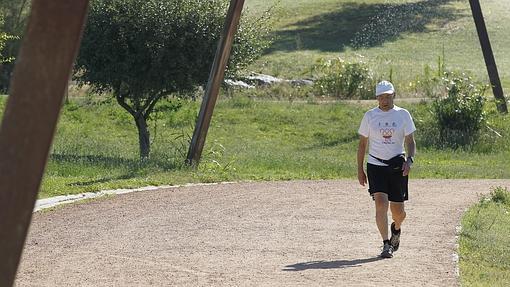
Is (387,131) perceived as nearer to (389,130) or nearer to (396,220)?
(389,130)

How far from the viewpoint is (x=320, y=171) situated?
22844 mm

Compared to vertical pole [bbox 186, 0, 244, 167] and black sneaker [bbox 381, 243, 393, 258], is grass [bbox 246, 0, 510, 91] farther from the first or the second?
black sneaker [bbox 381, 243, 393, 258]

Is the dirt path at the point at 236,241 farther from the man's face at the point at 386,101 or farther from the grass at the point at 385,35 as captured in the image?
the grass at the point at 385,35

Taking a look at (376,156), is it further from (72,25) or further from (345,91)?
(345,91)

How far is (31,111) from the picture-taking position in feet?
18.8

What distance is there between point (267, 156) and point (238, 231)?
11.0 meters

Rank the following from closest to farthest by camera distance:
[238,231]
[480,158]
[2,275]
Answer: [2,275] < [238,231] < [480,158]

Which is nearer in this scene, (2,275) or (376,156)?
(2,275)

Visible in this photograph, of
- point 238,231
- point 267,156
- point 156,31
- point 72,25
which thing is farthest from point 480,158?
point 72,25

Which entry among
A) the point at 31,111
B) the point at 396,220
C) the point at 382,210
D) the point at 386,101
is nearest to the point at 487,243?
the point at 396,220

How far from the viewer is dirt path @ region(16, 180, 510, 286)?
1056 cm

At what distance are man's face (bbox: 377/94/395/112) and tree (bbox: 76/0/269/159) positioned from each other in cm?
1133

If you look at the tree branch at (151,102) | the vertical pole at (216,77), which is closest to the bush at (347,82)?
the tree branch at (151,102)

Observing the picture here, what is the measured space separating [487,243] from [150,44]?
35.9 ft
